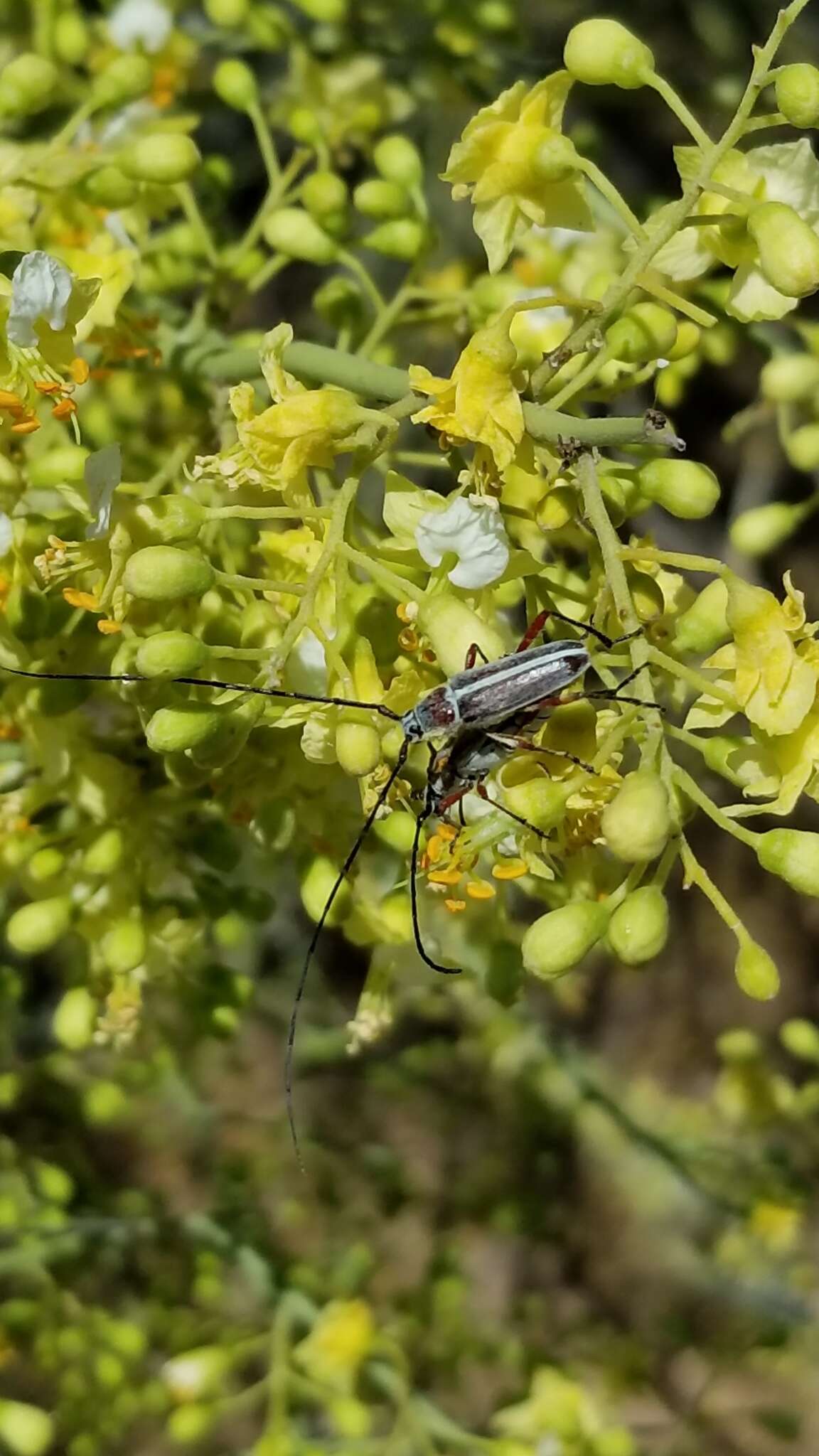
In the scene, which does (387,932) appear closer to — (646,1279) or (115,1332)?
(115,1332)

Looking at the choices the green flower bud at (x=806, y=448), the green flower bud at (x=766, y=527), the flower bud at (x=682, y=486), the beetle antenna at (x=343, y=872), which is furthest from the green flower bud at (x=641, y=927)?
the green flower bud at (x=806, y=448)

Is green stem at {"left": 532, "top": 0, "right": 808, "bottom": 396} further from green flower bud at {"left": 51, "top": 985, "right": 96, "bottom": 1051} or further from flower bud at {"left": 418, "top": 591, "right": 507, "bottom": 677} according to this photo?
green flower bud at {"left": 51, "top": 985, "right": 96, "bottom": 1051}

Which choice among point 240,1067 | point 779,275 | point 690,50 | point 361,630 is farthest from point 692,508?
point 240,1067

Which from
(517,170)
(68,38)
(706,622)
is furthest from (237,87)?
(706,622)

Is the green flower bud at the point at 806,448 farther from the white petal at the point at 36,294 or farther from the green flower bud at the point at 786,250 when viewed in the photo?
the white petal at the point at 36,294

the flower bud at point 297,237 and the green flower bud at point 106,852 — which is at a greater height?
the flower bud at point 297,237
